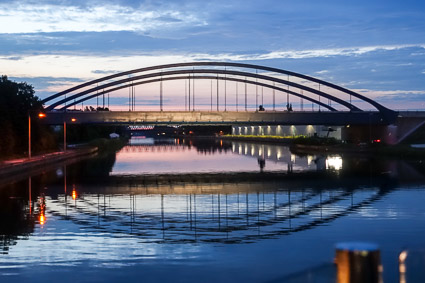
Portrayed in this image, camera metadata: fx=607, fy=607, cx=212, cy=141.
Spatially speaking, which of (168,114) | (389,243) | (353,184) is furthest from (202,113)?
(389,243)

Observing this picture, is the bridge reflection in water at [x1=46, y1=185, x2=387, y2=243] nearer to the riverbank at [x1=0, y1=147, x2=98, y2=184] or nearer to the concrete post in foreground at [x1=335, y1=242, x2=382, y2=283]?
the concrete post in foreground at [x1=335, y1=242, x2=382, y2=283]

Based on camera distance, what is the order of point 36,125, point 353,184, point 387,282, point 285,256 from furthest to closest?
point 36,125
point 353,184
point 285,256
point 387,282

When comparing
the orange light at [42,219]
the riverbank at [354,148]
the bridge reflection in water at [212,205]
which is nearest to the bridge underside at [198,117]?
the riverbank at [354,148]

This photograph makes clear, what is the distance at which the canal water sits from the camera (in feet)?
40.7

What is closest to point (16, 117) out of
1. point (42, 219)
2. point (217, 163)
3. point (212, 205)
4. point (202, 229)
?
point (217, 163)

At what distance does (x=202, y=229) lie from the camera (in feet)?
59.0

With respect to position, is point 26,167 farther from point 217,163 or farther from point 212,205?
point 212,205

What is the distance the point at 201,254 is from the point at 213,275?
2104 millimetres

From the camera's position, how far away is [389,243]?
15.3 m

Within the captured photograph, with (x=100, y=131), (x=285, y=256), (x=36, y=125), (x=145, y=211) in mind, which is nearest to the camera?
(x=285, y=256)

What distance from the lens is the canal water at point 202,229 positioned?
40.7 feet

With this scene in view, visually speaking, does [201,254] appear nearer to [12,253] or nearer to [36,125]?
[12,253]

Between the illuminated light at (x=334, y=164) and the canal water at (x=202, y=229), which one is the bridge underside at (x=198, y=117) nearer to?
the illuminated light at (x=334, y=164)

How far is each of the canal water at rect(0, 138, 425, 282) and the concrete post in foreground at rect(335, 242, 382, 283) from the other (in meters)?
1.54
